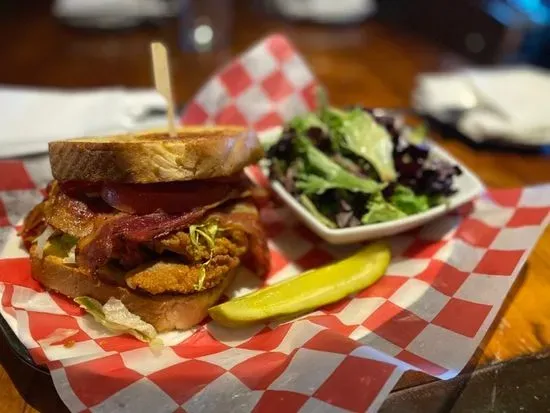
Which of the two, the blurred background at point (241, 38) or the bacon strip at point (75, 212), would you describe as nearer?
the bacon strip at point (75, 212)

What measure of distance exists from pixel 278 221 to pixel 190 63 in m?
1.82

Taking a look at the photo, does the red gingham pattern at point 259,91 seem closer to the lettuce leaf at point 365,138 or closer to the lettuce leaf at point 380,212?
the lettuce leaf at point 365,138

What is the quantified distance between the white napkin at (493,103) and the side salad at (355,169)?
0.69 metres

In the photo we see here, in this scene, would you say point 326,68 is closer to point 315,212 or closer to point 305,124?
point 305,124

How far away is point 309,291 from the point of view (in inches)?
58.6

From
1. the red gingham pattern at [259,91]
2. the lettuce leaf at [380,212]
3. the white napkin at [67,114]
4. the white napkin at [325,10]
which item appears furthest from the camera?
the white napkin at [325,10]

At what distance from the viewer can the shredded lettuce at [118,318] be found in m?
1.37

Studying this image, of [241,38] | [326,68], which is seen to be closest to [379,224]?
[326,68]

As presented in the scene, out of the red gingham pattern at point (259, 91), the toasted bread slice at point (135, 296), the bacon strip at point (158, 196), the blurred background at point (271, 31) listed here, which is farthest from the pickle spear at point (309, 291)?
the blurred background at point (271, 31)

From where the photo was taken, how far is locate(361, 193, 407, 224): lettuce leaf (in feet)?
5.58

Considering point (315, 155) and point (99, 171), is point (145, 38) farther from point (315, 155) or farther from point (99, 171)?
point (99, 171)

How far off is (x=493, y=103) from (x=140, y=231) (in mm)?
1888

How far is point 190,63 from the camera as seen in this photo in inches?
137

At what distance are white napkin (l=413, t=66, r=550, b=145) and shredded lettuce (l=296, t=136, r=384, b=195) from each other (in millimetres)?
979
